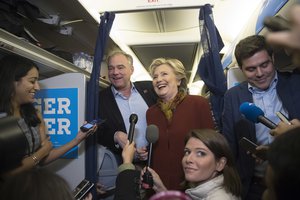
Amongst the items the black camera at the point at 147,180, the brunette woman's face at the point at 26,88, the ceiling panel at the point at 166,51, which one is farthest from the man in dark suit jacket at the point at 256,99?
the ceiling panel at the point at 166,51

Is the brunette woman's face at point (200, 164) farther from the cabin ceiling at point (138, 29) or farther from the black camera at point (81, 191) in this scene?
the cabin ceiling at point (138, 29)

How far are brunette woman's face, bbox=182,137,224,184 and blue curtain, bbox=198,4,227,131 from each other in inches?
23.3

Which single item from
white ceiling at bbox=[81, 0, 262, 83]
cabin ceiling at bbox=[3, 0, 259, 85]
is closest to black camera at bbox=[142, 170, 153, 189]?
cabin ceiling at bbox=[3, 0, 259, 85]

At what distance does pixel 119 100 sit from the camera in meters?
2.47

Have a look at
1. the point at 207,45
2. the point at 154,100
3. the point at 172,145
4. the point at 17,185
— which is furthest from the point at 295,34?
the point at 154,100

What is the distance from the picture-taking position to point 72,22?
114 inches

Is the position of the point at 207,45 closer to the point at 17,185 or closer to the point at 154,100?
the point at 154,100

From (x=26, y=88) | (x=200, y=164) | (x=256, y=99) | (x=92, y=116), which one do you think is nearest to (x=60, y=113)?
(x=92, y=116)

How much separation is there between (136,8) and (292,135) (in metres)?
2.15

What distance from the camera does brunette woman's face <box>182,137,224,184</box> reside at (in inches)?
63.1

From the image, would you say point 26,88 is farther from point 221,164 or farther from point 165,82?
point 221,164

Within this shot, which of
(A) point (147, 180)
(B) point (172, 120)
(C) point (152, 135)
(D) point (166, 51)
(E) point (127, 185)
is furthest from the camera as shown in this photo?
(D) point (166, 51)

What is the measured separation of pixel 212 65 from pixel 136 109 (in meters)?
0.71

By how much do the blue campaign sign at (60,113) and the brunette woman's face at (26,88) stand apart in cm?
32
